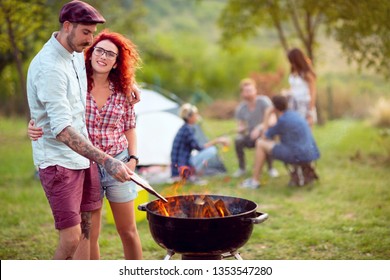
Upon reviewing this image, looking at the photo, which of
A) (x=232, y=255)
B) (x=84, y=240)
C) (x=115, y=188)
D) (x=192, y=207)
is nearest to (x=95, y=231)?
(x=84, y=240)

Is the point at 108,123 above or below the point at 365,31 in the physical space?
A: below

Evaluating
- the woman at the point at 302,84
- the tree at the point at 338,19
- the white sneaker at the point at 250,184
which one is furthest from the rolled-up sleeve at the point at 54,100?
the tree at the point at 338,19

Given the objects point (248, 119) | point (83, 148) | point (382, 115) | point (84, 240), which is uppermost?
point (83, 148)

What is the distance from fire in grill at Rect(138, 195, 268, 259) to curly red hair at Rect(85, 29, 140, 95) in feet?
2.13

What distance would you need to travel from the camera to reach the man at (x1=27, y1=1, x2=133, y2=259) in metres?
2.95

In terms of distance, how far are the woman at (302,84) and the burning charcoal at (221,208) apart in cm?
363

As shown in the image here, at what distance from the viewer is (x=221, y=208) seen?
3.34 m

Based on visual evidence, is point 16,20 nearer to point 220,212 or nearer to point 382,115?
point 220,212

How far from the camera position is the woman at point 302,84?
674 cm

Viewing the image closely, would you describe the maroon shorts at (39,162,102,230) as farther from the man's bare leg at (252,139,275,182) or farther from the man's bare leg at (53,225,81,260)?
the man's bare leg at (252,139,275,182)

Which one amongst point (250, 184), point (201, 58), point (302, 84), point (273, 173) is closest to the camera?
point (250, 184)

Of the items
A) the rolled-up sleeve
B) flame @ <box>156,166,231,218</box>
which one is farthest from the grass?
the rolled-up sleeve

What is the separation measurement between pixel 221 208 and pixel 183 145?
3312 mm

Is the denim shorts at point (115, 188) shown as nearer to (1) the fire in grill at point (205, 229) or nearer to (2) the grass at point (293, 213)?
(1) the fire in grill at point (205, 229)
